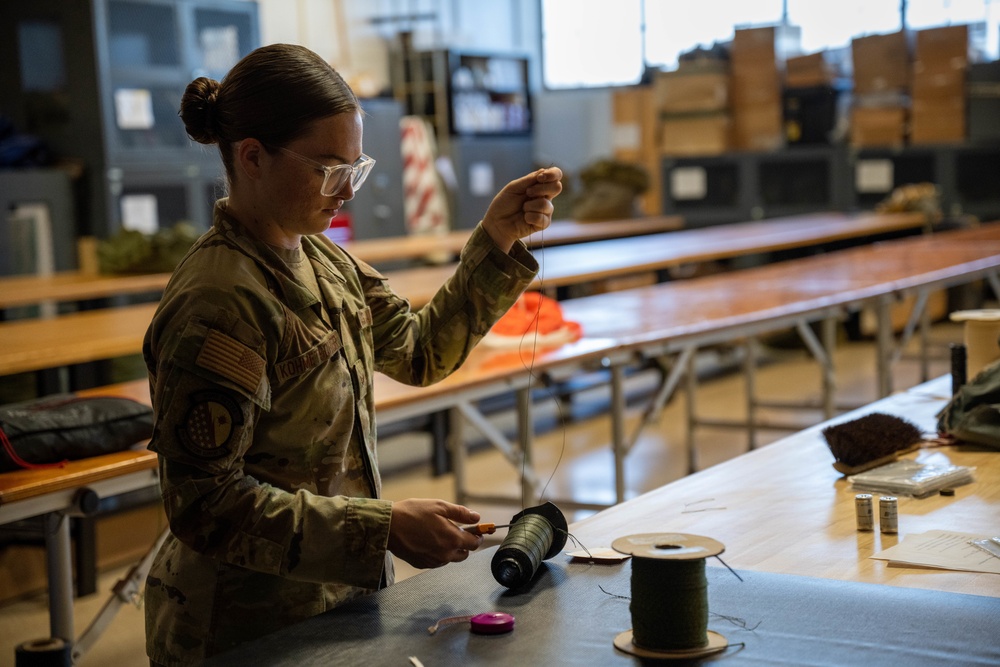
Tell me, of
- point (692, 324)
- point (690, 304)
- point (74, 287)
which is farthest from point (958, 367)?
point (74, 287)

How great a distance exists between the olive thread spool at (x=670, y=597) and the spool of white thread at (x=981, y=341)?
5.34ft

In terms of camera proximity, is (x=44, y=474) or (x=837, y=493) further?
(x=44, y=474)

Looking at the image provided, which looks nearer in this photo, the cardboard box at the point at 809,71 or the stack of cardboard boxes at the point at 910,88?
the stack of cardboard boxes at the point at 910,88

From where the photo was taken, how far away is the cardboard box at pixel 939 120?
871cm

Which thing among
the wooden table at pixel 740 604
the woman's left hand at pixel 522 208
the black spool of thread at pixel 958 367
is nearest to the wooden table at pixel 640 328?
the woman's left hand at pixel 522 208

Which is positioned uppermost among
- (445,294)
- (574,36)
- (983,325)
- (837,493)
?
(574,36)

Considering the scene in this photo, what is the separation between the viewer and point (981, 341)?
2660mm

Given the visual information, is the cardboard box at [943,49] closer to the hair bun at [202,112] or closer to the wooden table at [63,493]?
the wooden table at [63,493]

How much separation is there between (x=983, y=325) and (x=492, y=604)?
1.69 metres

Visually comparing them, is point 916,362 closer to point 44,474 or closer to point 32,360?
point 32,360

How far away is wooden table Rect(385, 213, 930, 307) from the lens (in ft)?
18.8

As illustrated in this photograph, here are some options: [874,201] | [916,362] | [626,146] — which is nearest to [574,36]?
[626,146]

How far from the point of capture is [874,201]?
9430mm

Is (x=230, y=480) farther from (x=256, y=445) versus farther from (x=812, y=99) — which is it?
(x=812, y=99)
